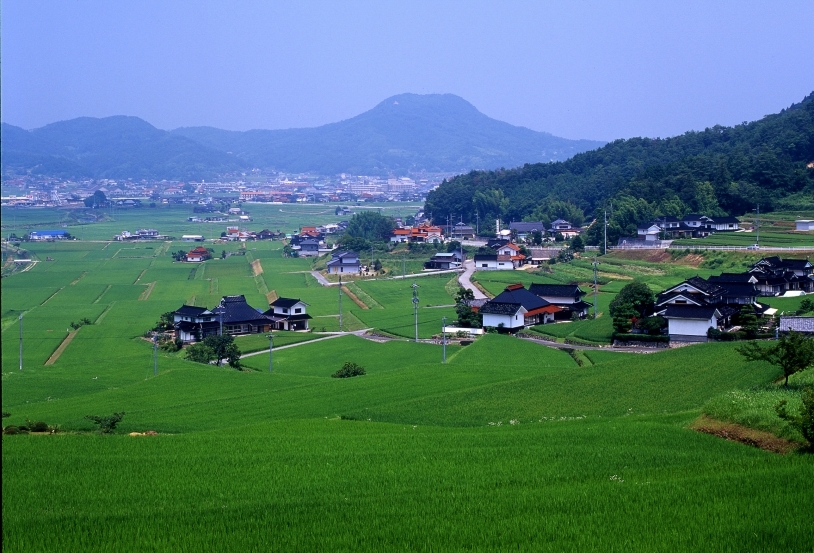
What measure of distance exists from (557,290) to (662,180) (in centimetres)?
2602

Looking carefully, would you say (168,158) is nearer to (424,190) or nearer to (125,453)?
(424,190)

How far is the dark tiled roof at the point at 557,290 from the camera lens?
3117 centimetres

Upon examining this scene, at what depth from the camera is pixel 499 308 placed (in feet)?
94.2

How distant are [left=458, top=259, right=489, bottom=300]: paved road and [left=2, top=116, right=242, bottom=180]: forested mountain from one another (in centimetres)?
9631

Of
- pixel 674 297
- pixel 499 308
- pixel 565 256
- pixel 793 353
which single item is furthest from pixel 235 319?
pixel 565 256

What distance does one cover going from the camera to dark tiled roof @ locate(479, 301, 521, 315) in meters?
28.4

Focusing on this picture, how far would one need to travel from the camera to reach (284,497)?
8258 mm

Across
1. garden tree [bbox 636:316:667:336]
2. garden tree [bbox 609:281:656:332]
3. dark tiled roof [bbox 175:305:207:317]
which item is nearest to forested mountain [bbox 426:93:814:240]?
garden tree [bbox 609:281:656:332]

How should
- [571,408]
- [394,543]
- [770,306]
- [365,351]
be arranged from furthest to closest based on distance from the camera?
[770,306]
[365,351]
[571,408]
[394,543]

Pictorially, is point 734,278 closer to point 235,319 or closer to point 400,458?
point 235,319

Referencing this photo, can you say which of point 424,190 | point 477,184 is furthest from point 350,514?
point 424,190

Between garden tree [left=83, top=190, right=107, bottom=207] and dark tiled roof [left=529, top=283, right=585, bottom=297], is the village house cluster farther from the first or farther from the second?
garden tree [left=83, top=190, right=107, bottom=207]

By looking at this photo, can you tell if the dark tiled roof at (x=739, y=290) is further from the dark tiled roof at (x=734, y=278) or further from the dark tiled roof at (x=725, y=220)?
the dark tiled roof at (x=725, y=220)

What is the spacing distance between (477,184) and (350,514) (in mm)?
73908
